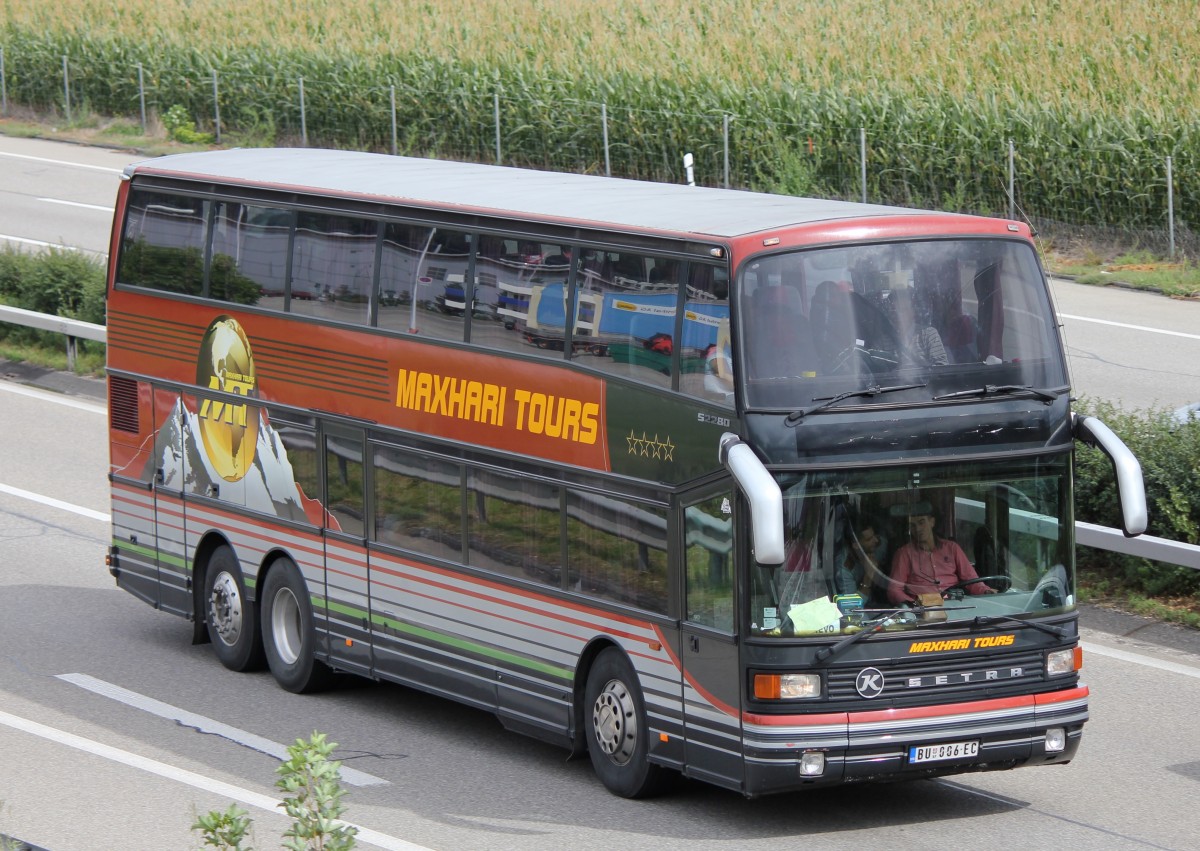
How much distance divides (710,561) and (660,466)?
678 millimetres

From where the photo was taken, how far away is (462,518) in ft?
40.5

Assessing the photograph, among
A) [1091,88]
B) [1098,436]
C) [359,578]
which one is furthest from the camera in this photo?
[1091,88]

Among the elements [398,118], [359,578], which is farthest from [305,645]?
[398,118]

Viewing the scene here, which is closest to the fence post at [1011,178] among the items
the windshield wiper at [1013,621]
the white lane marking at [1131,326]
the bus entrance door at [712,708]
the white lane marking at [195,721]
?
the white lane marking at [1131,326]

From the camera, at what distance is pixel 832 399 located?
977 centimetres

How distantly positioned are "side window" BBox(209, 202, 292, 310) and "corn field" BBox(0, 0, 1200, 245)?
61.7 feet

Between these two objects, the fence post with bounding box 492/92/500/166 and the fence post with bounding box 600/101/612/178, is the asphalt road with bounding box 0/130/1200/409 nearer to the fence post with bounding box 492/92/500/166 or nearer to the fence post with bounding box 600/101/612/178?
the fence post with bounding box 492/92/500/166

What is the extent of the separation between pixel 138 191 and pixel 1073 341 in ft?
43.3

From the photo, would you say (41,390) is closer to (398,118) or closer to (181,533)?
(181,533)

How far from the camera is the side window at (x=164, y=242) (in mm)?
14852

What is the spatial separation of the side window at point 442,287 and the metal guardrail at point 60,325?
1184 cm

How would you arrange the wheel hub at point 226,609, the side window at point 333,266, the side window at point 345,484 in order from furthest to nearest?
1. the wheel hub at point 226,609
2. the side window at point 345,484
3. the side window at point 333,266

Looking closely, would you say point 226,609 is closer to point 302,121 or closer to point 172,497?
point 172,497

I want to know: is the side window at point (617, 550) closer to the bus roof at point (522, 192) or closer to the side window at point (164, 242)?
the bus roof at point (522, 192)
